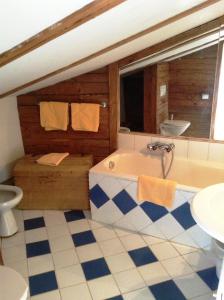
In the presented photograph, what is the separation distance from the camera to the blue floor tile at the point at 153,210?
2.32m

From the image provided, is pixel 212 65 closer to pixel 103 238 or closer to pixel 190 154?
pixel 190 154

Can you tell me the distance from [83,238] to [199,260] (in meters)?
1.04

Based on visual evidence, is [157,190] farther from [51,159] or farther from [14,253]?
[14,253]

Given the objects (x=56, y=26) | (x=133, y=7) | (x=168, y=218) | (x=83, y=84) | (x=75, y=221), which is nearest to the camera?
(x=56, y=26)

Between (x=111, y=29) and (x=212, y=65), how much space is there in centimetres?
136

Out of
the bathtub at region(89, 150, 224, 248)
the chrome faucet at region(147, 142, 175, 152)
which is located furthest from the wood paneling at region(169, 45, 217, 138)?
the bathtub at region(89, 150, 224, 248)

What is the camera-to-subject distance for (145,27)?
1.80 m

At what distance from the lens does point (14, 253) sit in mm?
2287

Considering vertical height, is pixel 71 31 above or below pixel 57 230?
above

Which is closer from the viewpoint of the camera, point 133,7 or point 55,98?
point 133,7

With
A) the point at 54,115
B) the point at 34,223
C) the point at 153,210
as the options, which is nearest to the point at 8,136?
the point at 54,115

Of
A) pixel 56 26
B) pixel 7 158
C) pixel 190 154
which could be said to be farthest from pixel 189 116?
pixel 7 158

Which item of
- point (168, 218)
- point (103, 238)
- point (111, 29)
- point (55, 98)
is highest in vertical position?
point (111, 29)

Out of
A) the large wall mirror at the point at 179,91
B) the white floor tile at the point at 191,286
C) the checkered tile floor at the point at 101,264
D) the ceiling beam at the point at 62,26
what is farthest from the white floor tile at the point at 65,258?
the ceiling beam at the point at 62,26
